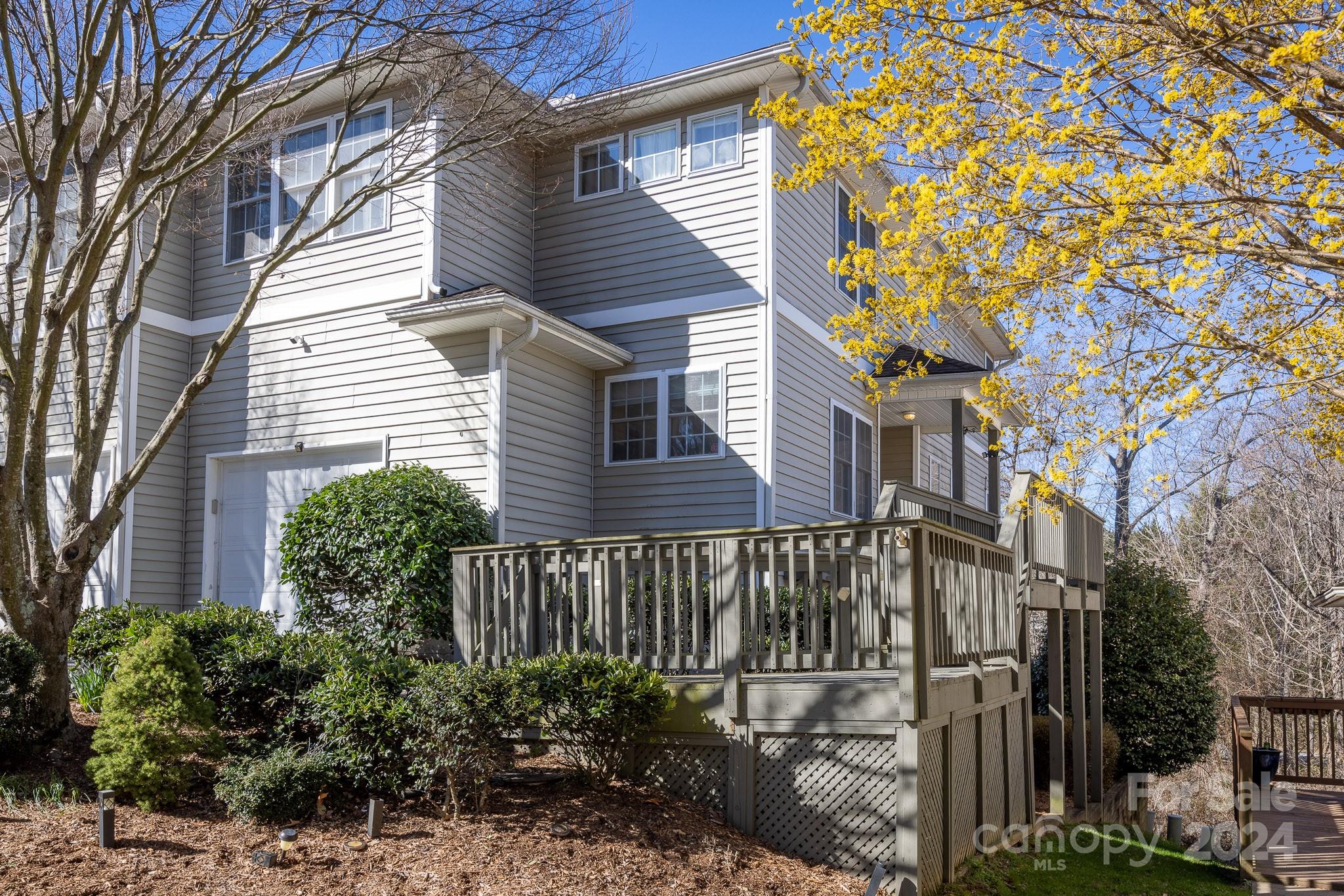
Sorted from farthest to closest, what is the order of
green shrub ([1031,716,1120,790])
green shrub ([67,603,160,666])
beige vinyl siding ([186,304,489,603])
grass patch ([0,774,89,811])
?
green shrub ([1031,716,1120,790]) < beige vinyl siding ([186,304,489,603]) < green shrub ([67,603,160,666]) < grass patch ([0,774,89,811])

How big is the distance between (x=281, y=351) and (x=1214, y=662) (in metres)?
12.4

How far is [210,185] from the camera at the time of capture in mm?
12758

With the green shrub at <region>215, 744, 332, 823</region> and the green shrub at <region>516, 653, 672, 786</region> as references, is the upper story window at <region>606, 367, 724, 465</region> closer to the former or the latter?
the green shrub at <region>516, 653, 672, 786</region>

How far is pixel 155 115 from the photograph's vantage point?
277 inches

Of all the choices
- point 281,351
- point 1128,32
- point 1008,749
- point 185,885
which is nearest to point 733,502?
point 1008,749

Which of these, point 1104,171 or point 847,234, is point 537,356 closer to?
point 847,234

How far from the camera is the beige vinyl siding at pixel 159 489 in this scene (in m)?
12.0

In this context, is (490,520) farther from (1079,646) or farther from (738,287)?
(1079,646)

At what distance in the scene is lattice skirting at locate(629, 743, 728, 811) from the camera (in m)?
7.01

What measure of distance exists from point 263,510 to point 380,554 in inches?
136

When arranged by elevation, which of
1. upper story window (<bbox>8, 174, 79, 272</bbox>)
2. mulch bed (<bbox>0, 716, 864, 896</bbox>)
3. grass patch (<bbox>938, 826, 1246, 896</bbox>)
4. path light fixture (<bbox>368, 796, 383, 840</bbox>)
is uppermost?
upper story window (<bbox>8, 174, 79, 272</bbox>)

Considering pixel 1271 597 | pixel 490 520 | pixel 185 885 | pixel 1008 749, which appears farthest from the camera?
pixel 1271 597

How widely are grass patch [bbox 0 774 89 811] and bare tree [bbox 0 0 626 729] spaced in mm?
770

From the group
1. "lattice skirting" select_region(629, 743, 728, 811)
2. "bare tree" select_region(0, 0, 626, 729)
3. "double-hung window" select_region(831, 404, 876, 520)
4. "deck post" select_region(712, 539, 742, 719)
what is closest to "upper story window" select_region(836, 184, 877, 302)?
"double-hung window" select_region(831, 404, 876, 520)
